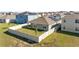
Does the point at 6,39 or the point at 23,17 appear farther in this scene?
the point at 23,17

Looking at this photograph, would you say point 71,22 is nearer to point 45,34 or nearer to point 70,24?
point 70,24

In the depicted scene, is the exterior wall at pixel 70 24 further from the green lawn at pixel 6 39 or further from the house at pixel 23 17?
the green lawn at pixel 6 39

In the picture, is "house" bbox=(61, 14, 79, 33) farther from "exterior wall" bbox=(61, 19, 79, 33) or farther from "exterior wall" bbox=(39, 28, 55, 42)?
"exterior wall" bbox=(39, 28, 55, 42)

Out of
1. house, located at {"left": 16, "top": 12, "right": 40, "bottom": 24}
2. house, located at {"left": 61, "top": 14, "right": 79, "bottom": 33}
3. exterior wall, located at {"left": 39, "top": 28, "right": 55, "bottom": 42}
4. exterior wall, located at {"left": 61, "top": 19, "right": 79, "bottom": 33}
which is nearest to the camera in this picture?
exterior wall, located at {"left": 39, "top": 28, "right": 55, "bottom": 42}

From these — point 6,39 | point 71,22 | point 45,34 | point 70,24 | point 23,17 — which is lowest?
point 6,39

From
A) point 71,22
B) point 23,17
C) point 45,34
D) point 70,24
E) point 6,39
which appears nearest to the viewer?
point 6,39

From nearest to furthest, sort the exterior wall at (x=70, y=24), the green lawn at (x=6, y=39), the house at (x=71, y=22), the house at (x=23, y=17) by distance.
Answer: the green lawn at (x=6, y=39)
the house at (x=23, y=17)
the exterior wall at (x=70, y=24)
the house at (x=71, y=22)

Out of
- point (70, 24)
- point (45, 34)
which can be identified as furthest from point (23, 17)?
point (45, 34)

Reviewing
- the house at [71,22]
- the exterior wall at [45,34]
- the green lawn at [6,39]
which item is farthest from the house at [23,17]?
the house at [71,22]

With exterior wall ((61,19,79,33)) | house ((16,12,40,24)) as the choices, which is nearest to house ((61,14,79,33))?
exterior wall ((61,19,79,33))

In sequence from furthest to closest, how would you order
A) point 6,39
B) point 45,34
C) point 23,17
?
1. point 23,17
2. point 45,34
3. point 6,39
